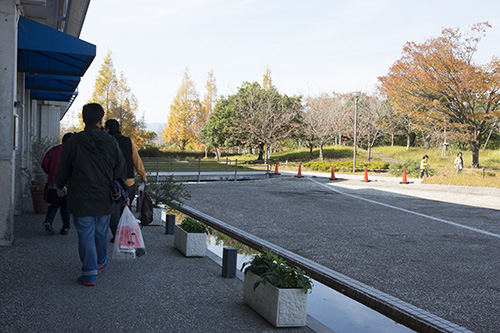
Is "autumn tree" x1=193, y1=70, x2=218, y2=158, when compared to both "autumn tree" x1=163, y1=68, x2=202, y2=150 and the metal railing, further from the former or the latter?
the metal railing

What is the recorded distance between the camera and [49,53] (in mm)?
8320

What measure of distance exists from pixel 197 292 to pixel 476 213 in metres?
10.8

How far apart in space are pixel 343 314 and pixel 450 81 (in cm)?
2976

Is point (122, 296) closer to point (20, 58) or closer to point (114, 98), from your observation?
point (20, 58)

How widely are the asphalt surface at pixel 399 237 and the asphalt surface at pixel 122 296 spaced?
75.0 inches

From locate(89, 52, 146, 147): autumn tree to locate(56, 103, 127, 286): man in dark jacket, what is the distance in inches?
1675

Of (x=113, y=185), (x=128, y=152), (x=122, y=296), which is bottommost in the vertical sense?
(x=122, y=296)

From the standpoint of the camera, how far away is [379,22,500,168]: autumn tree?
1169 inches

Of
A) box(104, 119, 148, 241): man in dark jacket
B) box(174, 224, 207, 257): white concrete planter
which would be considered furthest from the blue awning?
box(174, 224, 207, 257): white concrete planter

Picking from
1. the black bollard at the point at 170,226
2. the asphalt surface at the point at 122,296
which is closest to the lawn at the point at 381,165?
the black bollard at the point at 170,226

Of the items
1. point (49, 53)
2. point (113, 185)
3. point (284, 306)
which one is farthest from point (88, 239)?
point (49, 53)

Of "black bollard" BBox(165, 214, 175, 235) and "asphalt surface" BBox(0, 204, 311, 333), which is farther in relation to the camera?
"black bollard" BBox(165, 214, 175, 235)

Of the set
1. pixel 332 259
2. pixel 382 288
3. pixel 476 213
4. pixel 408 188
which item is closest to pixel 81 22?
pixel 332 259

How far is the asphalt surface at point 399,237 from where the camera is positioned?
5.19 meters
